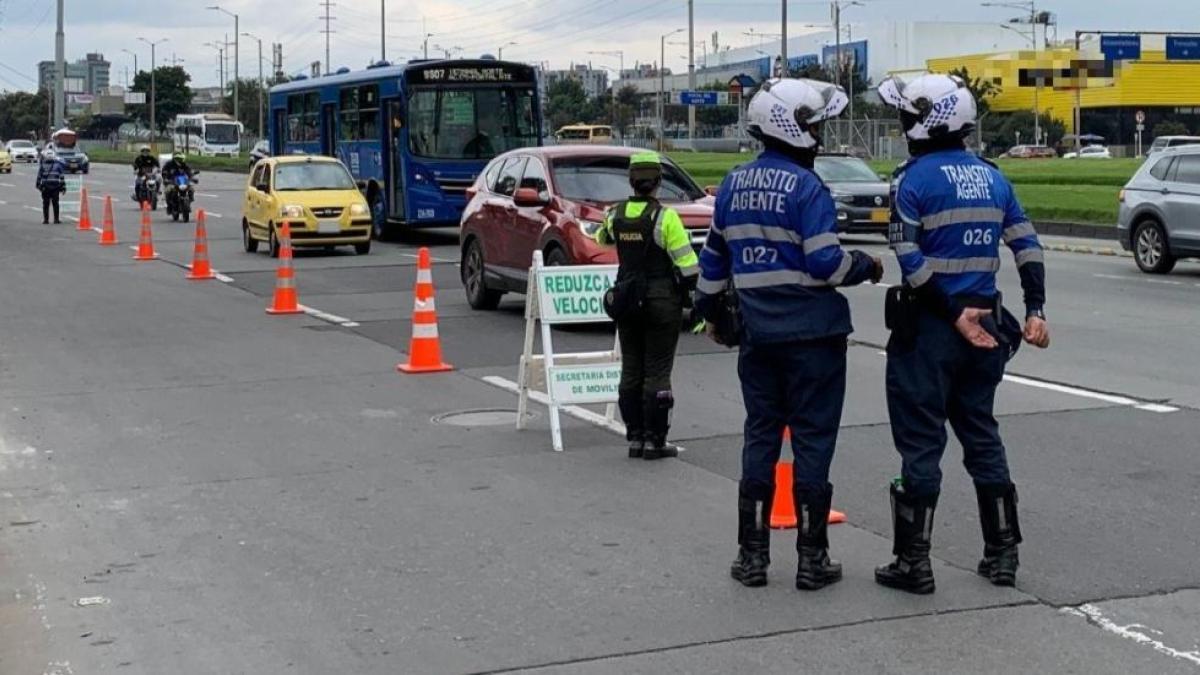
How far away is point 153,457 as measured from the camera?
9.85 metres

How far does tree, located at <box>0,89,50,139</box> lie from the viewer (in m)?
171

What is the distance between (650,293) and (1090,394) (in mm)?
3912

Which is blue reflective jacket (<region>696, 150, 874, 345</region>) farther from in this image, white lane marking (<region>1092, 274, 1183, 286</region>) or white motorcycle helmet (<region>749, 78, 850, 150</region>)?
white lane marking (<region>1092, 274, 1183, 286</region>)

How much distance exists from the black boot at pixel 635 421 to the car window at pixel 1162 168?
14.2 metres

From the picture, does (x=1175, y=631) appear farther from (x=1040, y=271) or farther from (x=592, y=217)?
(x=592, y=217)

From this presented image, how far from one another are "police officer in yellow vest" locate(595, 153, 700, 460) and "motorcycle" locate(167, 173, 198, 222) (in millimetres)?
28663

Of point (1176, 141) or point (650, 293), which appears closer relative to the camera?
point (650, 293)

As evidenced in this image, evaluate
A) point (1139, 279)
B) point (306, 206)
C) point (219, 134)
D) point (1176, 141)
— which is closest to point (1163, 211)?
point (1139, 279)

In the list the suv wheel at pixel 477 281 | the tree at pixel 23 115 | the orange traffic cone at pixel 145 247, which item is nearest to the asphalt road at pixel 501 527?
the suv wheel at pixel 477 281

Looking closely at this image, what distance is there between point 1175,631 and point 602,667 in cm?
211

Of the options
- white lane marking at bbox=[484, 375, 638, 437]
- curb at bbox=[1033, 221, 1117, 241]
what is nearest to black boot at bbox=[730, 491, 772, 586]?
white lane marking at bbox=[484, 375, 638, 437]

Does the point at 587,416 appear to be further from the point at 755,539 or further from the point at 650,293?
the point at 755,539

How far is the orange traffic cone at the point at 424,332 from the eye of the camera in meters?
13.2

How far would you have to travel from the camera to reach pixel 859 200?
28016 mm
